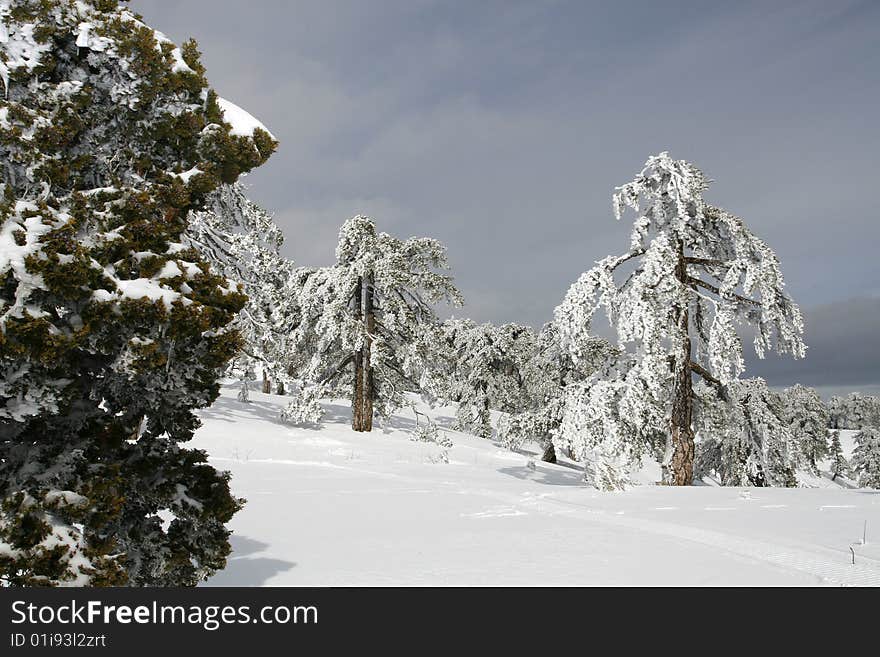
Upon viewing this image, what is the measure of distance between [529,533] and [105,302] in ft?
16.2

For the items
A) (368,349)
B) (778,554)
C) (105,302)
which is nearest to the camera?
(105,302)

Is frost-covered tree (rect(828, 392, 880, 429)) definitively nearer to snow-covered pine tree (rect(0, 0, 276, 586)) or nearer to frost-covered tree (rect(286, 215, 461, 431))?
frost-covered tree (rect(286, 215, 461, 431))

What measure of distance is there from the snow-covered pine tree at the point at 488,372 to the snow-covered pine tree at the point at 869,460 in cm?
3001

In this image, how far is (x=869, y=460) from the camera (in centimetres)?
4584

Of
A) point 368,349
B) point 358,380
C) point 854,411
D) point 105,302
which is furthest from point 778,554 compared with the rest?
point 854,411

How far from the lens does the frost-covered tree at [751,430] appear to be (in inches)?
555

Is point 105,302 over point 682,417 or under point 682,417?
over

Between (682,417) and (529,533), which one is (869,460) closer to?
(682,417)

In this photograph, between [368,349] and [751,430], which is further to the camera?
[368,349]

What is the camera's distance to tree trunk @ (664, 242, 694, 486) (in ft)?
41.7

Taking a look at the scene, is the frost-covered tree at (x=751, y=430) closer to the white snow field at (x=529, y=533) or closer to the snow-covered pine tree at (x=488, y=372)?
the white snow field at (x=529, y=533)

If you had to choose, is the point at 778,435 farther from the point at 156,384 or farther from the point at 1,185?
the point at 1,185

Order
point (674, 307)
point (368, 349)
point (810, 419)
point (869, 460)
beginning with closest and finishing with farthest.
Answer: point (674, 307)
point (368, 349)
point (869, 460)
point (810, 419)
